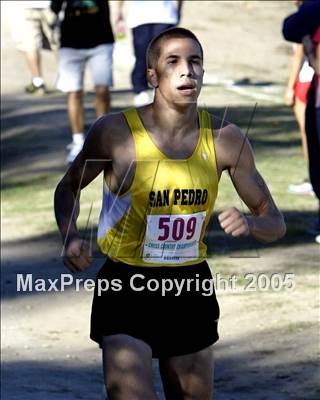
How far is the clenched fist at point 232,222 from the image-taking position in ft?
16.4

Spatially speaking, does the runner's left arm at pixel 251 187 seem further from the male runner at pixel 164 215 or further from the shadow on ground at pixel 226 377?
the shadow on ground at pixel 226 377

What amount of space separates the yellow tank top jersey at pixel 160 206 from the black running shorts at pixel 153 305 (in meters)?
0.06

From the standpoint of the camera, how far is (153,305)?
17.4 feet

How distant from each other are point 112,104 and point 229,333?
927 centimetres

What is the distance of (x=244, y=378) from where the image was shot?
7.78 meters

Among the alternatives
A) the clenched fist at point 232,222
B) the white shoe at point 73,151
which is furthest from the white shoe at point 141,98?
the clenched fist at point 232,222

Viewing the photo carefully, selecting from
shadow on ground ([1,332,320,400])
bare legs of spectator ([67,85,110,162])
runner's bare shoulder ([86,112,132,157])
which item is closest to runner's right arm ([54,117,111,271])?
runner's bare shoulder ([86,112,132,157])

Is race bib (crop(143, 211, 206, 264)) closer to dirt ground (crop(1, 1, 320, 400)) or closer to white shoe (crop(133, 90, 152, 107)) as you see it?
dirt ground (crop(1, 1, 320, 400))

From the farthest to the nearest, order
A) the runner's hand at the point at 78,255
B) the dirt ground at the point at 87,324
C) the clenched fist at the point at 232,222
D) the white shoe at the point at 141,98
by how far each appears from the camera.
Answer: the white shoe at the point at 141,98 < the dirt ground at the point at 87,324 < the runner's hand at the point at 78,255 < the clenched fist at the point at 232,222

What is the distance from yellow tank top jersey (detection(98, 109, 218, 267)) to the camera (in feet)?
17.2

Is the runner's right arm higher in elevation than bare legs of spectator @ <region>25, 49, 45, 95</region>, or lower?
higher

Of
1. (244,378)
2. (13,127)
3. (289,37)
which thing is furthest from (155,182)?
(13,127)

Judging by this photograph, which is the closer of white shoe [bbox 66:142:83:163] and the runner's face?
the runner's face

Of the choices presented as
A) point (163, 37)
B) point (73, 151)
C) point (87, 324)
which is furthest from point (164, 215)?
point (73, 151)
